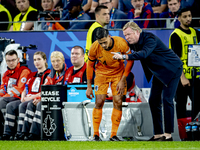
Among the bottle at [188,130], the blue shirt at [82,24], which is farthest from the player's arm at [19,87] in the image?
the bottle at [188,130]

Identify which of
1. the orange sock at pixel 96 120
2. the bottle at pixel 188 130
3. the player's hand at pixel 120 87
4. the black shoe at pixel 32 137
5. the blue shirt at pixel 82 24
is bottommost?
the black shoe at pixel 32 137

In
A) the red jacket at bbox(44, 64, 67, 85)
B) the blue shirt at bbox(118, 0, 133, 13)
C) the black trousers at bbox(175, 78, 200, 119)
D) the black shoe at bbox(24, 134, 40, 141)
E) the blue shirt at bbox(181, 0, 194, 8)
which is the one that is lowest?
the black shoe at bbox(24, 134, 40, 141)

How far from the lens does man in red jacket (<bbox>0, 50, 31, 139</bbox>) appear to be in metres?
6.82

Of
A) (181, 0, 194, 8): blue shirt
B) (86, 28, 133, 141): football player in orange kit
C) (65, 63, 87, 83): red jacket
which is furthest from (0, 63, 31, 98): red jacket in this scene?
(181, 0, 194, 8): blue shirt

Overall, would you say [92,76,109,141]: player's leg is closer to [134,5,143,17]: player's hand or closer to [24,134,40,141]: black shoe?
[24,134,40,141]: black shoe

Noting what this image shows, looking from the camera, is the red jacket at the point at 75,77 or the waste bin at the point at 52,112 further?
the red jacket at the point at 75,77

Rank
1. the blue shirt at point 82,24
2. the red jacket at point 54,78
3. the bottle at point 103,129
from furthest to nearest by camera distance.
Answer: the blue shirt at point 82,24 → the red jacket at point 54,78 → the bottle at point 103,129

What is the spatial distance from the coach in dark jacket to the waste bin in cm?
137

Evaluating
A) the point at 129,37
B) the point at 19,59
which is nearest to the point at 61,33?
the point at 19,59

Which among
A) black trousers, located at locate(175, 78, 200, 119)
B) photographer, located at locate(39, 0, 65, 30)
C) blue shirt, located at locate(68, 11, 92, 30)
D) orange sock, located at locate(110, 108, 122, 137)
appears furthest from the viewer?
photographer, located at locate(39, 0, 65, 30)

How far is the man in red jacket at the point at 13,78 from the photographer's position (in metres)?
6.82

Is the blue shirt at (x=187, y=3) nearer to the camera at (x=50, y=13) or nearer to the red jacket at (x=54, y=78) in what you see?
the camera at (x=50, y=13)

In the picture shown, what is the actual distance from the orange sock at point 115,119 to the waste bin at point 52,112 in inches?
35.2

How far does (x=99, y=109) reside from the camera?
17.9ft
